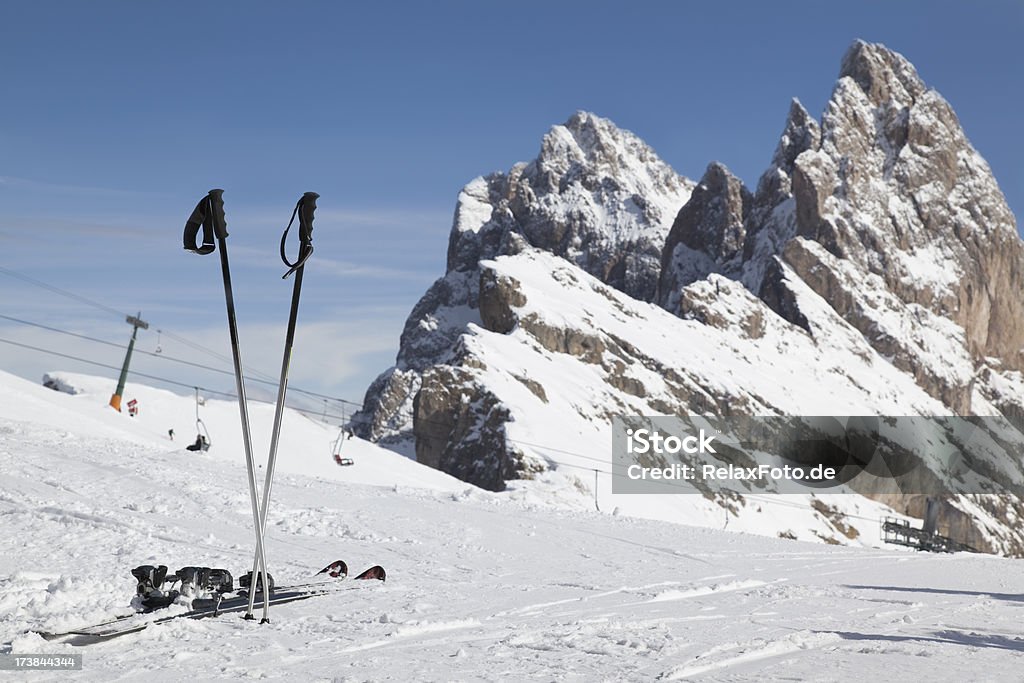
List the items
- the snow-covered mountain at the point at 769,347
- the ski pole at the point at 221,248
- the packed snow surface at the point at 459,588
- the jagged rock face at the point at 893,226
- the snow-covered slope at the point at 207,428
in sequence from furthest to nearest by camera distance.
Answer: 1. the jagged rock face at the point at 893,226
2. the snow-covered mountain at the point at 769,347
3. the snow-covered slope at the point at 207,428
4. the ski pole at the point at 221,248
5. the packed snow surface at the point at 459,588

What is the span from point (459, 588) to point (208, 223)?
672cm

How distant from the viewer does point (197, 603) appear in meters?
10.6

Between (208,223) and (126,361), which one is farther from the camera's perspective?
(126,361)

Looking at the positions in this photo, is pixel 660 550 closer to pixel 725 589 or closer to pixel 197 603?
pixel 725 589

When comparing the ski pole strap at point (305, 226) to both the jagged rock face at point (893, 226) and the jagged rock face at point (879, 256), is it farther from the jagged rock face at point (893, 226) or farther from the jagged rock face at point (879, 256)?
the jagged rock face at point (893, 226)

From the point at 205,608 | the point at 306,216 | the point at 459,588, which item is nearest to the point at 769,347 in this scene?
the point at 459,588

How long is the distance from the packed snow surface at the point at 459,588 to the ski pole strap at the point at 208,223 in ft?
12.8

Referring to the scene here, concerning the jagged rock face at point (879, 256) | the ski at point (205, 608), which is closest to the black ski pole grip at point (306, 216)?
the ski at point (205, 608)

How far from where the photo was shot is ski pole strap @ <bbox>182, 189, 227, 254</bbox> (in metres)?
10.3

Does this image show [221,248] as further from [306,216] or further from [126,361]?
[126,361]

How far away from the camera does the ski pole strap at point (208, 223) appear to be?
33.8ft

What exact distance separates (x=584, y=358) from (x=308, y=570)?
357 feet

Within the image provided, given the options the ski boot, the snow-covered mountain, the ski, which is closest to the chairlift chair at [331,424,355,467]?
the ski

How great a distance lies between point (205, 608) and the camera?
1053cm
